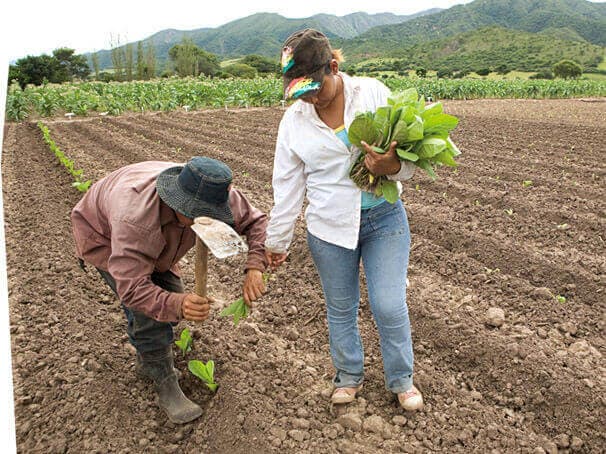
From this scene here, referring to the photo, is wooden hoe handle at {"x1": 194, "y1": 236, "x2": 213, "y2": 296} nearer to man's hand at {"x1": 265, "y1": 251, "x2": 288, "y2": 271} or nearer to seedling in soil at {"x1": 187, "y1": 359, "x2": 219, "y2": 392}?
man's hand at {"x1": 265, "y1": 251, "x2": 288, "y2": 271}

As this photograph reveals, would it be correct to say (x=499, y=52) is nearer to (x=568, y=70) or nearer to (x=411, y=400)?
(x=568, y=70)

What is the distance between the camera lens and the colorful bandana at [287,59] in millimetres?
1979

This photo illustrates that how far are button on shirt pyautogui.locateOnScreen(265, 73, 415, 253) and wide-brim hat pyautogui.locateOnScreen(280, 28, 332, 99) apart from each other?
0.14 meters

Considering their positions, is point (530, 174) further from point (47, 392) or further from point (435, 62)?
point (435, 62)

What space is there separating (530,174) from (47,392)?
233 inches

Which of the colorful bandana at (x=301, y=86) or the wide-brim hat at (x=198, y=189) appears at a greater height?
the colorful bandana at (x=301, y=86)

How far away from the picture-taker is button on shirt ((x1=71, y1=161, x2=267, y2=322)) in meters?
2.00

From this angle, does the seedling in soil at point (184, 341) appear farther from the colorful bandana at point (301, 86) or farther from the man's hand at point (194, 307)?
the colorful bandana at point (301, 86)

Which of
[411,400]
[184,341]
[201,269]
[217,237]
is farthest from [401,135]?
[184,341]

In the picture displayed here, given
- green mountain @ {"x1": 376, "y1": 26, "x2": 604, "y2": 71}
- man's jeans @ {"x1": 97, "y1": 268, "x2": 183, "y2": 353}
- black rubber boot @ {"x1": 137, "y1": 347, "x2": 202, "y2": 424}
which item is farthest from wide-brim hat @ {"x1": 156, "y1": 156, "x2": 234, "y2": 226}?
green mountain @ {"x1": 376, "y1": 26, "x2": 604, "y2": 71}

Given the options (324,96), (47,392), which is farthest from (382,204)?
(47,392)

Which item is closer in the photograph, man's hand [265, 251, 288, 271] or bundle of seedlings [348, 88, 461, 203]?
bundle of seedlings [348, 88, 461, 203]

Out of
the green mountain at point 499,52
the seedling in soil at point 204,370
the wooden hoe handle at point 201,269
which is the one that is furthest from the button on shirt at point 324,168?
the green mountain at point 499,52

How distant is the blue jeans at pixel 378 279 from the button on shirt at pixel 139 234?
363 millimetres
